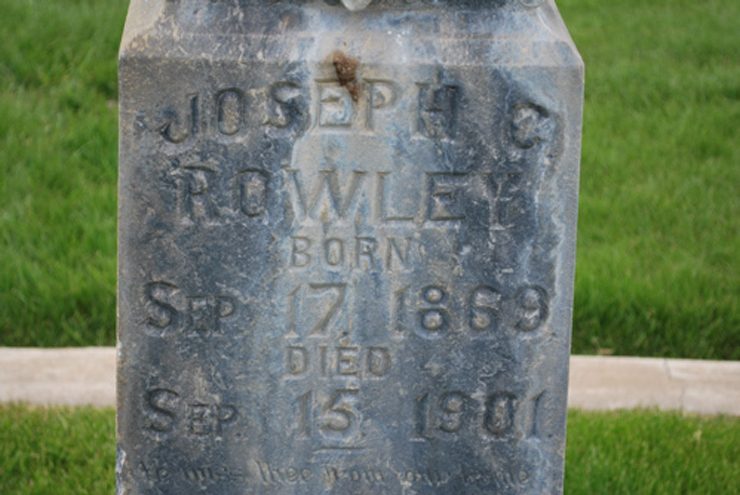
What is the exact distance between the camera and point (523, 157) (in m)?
1.97

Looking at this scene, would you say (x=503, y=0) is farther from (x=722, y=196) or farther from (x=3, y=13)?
(x=3, y=13)

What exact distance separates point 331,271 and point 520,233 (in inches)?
14.2

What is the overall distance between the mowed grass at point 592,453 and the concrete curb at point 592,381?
3.6 inches

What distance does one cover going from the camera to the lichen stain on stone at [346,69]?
1896 millimetres

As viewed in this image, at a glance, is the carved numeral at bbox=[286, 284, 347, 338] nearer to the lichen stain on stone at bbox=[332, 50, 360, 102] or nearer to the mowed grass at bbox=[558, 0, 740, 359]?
the lichen stain on stone at bbox=[332, 50, 360, 102]

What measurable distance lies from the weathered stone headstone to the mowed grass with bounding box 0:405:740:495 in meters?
0.80

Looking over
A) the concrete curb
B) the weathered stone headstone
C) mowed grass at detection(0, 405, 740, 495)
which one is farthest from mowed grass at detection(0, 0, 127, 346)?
the weathered stone headstone

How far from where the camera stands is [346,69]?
6.23 ft

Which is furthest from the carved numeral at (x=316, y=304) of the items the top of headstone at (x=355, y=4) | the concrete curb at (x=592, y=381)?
the concrete curb at (x=592, y=381)

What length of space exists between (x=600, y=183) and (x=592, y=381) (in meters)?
1.58

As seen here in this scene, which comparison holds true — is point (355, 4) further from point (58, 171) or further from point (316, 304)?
point (58, 171)

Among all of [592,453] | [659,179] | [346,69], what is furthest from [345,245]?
[659,179]

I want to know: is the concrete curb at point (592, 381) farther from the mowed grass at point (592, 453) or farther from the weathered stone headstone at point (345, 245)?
the weathered stone headstone at point (345, 245)

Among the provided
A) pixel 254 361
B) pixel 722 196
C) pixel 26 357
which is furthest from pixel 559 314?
pixel 722 196
